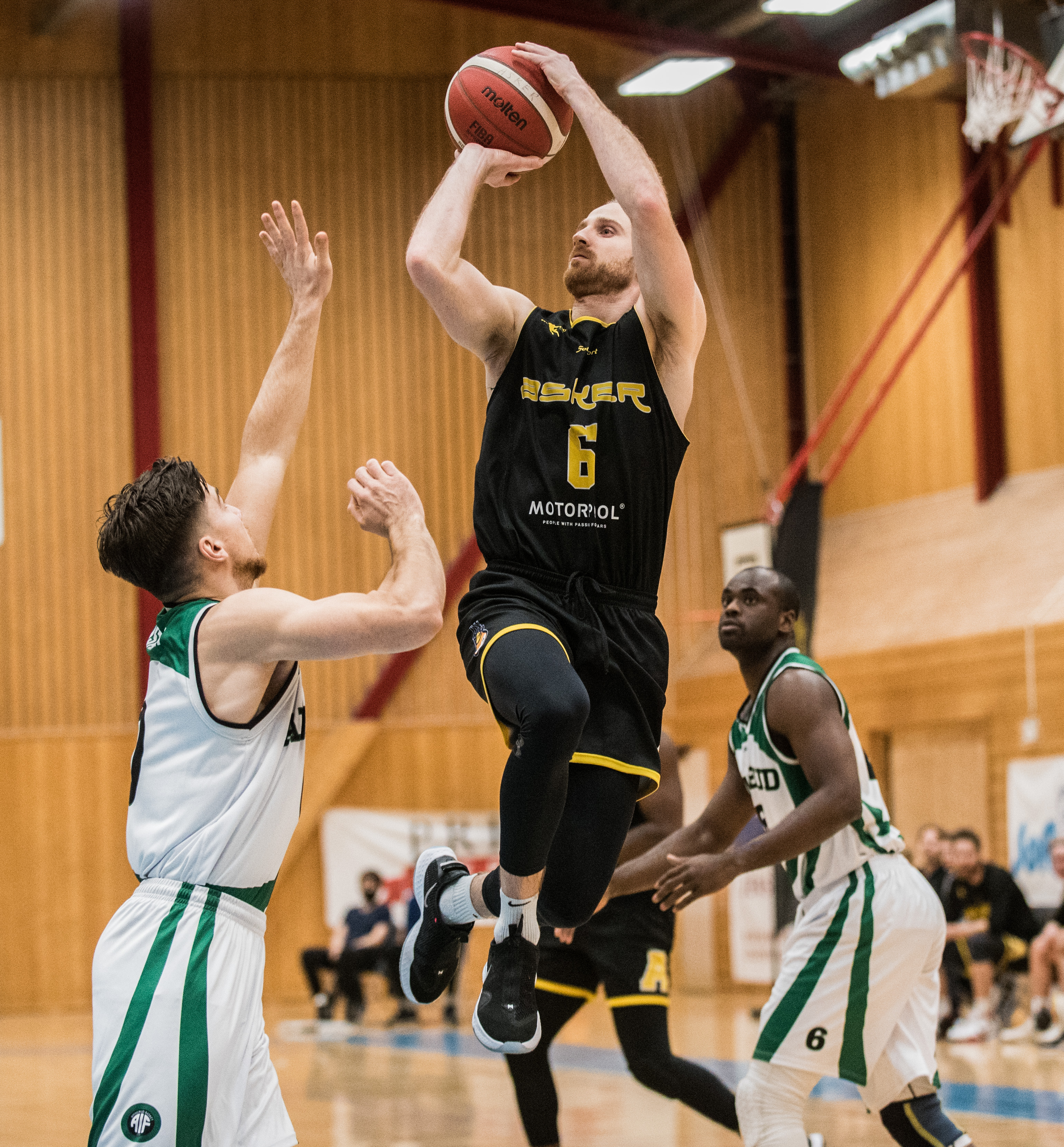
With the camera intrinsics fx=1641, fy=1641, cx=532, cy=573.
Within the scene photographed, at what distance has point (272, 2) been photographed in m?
18.5

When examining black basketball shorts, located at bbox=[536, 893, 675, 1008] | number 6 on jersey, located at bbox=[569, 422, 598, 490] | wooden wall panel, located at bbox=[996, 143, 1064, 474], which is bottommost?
black basketball shorts, located at bbox=[536, 893, 675, 1008]

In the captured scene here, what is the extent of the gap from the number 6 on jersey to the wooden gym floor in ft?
14.6

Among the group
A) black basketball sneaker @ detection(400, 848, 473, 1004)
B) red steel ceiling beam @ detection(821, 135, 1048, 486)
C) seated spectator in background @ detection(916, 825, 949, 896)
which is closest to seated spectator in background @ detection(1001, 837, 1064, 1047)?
seated spectator in background @ detection(916, 825, 949, 896)

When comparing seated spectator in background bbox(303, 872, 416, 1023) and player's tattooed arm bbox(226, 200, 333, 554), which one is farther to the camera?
seated spectator in background bbox(303, 872, 416, 1023)

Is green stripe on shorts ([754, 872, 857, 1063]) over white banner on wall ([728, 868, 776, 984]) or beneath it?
over

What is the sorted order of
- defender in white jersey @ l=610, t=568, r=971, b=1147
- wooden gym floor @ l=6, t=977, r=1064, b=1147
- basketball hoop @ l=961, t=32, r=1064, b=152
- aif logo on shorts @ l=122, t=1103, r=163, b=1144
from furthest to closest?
basketball hoop @ l=961, t=32, r=1064, b=152 → wooden gym floor @ l=6, t=977, r=1064, b=1147 → defender in white jersey @ l=610, t=568, r=971, b=1147 → aif logo on shorts @ l=122, t=1103, r=163, b=1144

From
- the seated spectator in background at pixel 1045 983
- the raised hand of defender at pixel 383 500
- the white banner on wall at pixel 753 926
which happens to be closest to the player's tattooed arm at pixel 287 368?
the raised hand of defender at pixel 383 500

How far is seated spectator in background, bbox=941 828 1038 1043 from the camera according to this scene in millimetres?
12281

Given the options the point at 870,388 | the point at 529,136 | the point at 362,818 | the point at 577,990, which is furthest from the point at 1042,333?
the point at 529,136

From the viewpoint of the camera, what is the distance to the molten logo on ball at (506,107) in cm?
435

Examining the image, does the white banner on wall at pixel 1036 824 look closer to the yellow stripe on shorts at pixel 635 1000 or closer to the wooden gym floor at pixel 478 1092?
the wooden gym floor at pixel 478 1092

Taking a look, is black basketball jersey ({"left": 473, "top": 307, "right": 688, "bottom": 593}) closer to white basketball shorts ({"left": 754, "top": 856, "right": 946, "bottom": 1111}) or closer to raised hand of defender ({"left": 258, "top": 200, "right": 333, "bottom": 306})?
raised hand of defender ({"left": 258, "top": 200, "right": 333, "bottom": 306})

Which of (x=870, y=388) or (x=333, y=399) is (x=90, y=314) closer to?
(x=333, y=399)

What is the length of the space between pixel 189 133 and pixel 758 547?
25.8 feet
